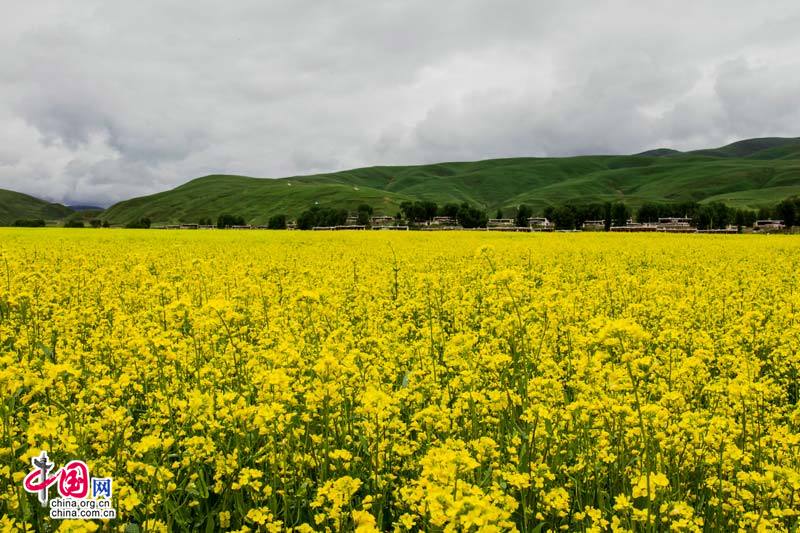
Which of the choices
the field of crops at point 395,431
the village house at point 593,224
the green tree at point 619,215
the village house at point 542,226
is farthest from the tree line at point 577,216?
the field of crops at point 395,431

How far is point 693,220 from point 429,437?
4866 inches

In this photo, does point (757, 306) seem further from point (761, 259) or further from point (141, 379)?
point (761, 259)

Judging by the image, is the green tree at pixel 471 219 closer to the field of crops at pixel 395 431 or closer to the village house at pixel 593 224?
the village house at pixel 593 224

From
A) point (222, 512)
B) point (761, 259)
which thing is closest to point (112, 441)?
point (222, 512)

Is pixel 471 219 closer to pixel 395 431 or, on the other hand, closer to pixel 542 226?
pixel 542 226

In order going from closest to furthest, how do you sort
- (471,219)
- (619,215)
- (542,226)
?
(471,219), (542,226), (619,215)

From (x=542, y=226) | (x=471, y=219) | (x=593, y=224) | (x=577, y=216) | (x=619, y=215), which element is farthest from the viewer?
(x=593, y=224)

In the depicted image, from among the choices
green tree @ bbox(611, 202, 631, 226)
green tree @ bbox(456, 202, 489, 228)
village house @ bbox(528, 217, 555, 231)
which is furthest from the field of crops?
green tree @ bbox(611, 202, 631, 226)

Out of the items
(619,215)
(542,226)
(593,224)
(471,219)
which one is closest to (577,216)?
(542,226)

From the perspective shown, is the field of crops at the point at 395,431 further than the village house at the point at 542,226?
No

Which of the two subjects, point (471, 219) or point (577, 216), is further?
point (471, 219)

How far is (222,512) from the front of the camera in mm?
3619

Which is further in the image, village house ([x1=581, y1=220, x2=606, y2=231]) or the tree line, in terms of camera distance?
village house ([x1=581, y1=220, x2=606, y2=231])

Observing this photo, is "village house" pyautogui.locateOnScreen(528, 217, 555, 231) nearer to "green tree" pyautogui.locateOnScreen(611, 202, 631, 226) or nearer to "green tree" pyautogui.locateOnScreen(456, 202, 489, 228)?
"green tree" pyautogui.locateOnScreen(456, 202, 489, 228)
